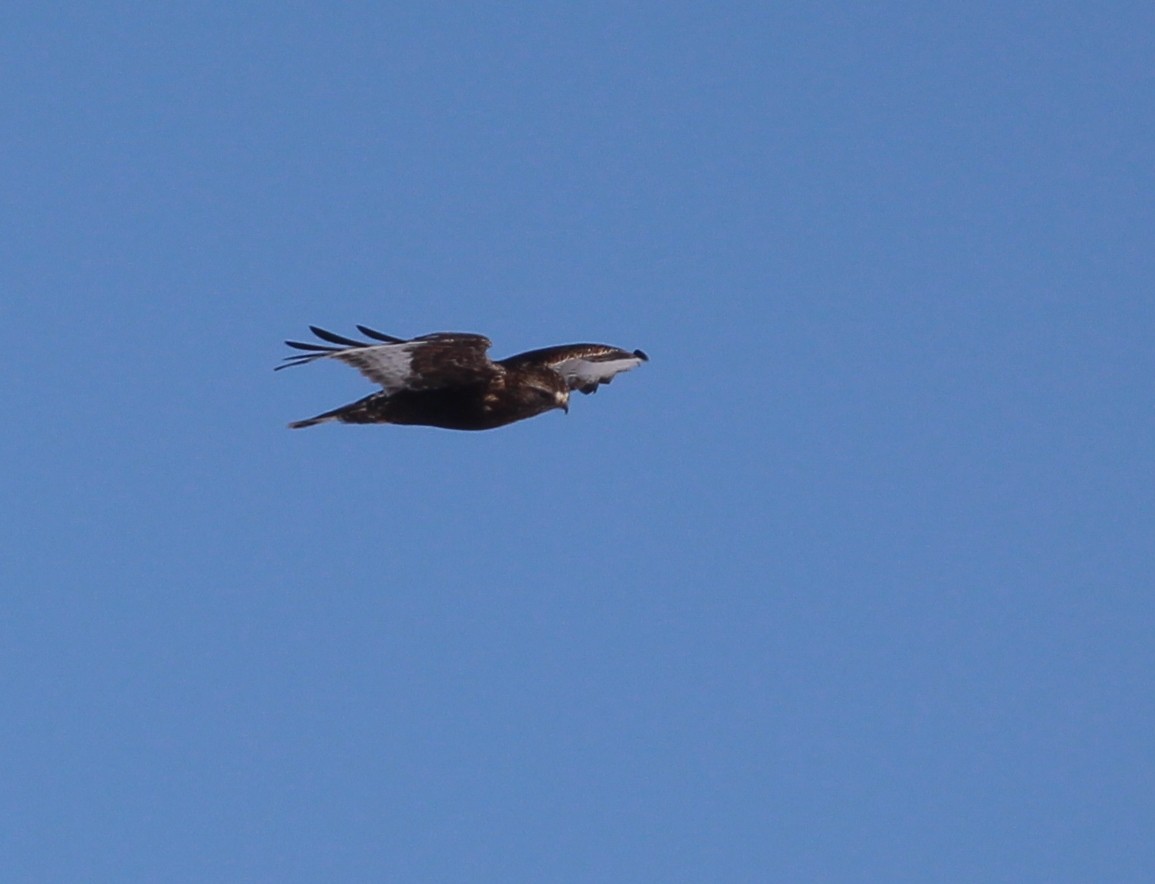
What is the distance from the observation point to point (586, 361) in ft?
86.4

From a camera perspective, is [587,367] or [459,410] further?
[587,367]

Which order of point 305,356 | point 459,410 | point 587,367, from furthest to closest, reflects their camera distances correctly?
point 587,367
point 459,410
point 305,356

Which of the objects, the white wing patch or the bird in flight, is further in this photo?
the white wing patch

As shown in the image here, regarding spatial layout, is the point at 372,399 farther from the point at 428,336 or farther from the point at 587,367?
the point at 587,367

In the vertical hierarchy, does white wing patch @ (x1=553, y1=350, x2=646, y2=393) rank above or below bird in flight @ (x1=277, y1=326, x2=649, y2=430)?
above

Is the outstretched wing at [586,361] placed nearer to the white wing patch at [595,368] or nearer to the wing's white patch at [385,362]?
the white wing patch at [595,368]

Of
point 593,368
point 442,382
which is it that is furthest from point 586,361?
point 442,382

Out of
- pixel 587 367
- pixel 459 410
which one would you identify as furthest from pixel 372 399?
pixel 587 367

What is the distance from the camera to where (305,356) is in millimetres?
22078

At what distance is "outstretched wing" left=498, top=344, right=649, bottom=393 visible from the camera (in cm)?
2550

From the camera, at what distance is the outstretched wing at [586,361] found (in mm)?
25500

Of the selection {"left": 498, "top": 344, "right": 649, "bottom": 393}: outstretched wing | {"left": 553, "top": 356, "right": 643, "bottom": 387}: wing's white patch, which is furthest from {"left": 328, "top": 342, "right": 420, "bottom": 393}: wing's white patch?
{"left": 553, "top": 356, "right": 643, "bottom": 387}: wing's white patch

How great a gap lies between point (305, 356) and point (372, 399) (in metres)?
1.33

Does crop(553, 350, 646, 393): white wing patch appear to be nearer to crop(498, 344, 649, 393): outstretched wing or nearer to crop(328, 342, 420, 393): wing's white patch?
crop(498, 344, 649, 393): outstretched wing
